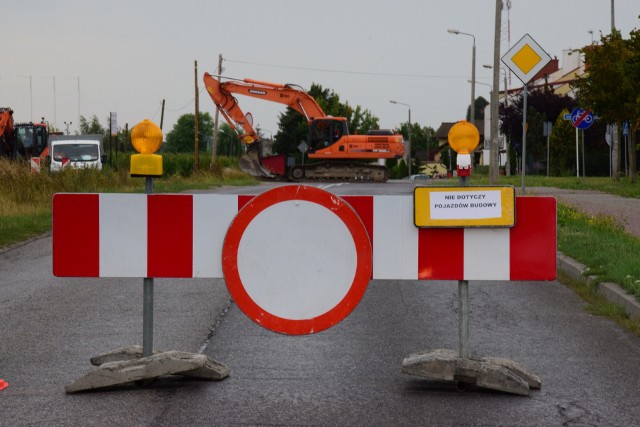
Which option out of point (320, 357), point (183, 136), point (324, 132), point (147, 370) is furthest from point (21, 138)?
point (183, 136)

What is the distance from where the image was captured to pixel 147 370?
19.4 ft

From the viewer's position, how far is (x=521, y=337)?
25.6 ft

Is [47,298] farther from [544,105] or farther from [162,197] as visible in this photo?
[544,105]

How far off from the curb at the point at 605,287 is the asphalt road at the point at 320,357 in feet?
0.86

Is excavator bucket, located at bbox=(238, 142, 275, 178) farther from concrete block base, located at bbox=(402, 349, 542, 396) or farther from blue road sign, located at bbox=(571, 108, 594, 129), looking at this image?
concrete block base, located at bbox=(402, 349, 542, 396)

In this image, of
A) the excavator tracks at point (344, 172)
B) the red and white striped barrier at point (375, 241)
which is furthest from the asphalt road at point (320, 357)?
the excavator tracks at point (344, 172)

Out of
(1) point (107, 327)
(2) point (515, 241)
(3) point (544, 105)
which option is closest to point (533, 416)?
(2) point (515, 241)

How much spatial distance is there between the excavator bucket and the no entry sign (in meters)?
37.3

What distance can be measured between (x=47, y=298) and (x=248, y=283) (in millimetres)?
4633

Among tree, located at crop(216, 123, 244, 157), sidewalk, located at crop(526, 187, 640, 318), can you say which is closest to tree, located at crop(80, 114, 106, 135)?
tree, located at crop(216, 123, 244, 157)

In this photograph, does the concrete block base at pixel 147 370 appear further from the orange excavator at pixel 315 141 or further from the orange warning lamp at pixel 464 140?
the orange excavator at pixel 315 141

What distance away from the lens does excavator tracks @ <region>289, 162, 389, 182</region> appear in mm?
46312

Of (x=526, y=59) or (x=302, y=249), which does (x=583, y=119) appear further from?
(x=302, y=249)

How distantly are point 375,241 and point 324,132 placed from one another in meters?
40.3
